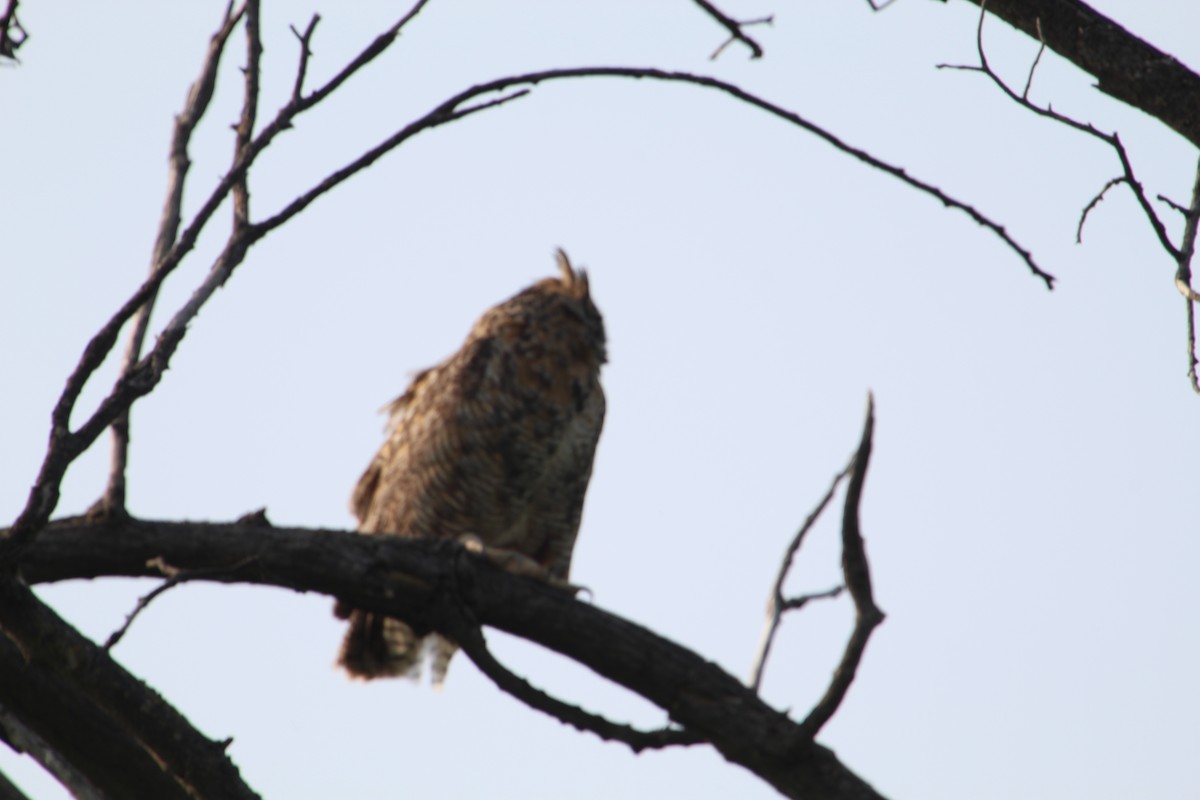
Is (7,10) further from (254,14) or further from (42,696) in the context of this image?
(42,696)

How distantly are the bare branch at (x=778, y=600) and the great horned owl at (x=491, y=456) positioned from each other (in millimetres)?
2492

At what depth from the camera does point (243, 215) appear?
97.4 inches

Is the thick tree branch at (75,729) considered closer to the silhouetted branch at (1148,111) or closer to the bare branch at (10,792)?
the bare branch at (10,792)

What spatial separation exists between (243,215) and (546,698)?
1.12m

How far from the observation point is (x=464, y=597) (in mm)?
3607

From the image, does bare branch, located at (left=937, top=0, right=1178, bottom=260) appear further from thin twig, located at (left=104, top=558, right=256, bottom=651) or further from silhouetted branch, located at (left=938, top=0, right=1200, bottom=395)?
thin twig, located at (left=104, top=558, right=256, bottom=651)

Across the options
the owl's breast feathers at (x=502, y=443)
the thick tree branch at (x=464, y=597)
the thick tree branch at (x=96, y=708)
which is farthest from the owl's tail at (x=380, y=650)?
the thick tree branch at (x=96, y=708)

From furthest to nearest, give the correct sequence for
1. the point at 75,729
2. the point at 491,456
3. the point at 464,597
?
the point at 491,456 < the point at 464,597 < the point at 75,729

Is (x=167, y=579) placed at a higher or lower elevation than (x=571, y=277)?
lower

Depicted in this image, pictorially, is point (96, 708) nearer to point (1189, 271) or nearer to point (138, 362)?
point (138, 362)

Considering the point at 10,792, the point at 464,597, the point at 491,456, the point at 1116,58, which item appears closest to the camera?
the point at 10,792

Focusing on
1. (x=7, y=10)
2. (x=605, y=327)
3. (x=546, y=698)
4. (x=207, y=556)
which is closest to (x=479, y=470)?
(x=605, y=327)

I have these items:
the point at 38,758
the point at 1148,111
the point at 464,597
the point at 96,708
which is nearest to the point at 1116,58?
the point at 1148,111

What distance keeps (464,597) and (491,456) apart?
162 centimetres
